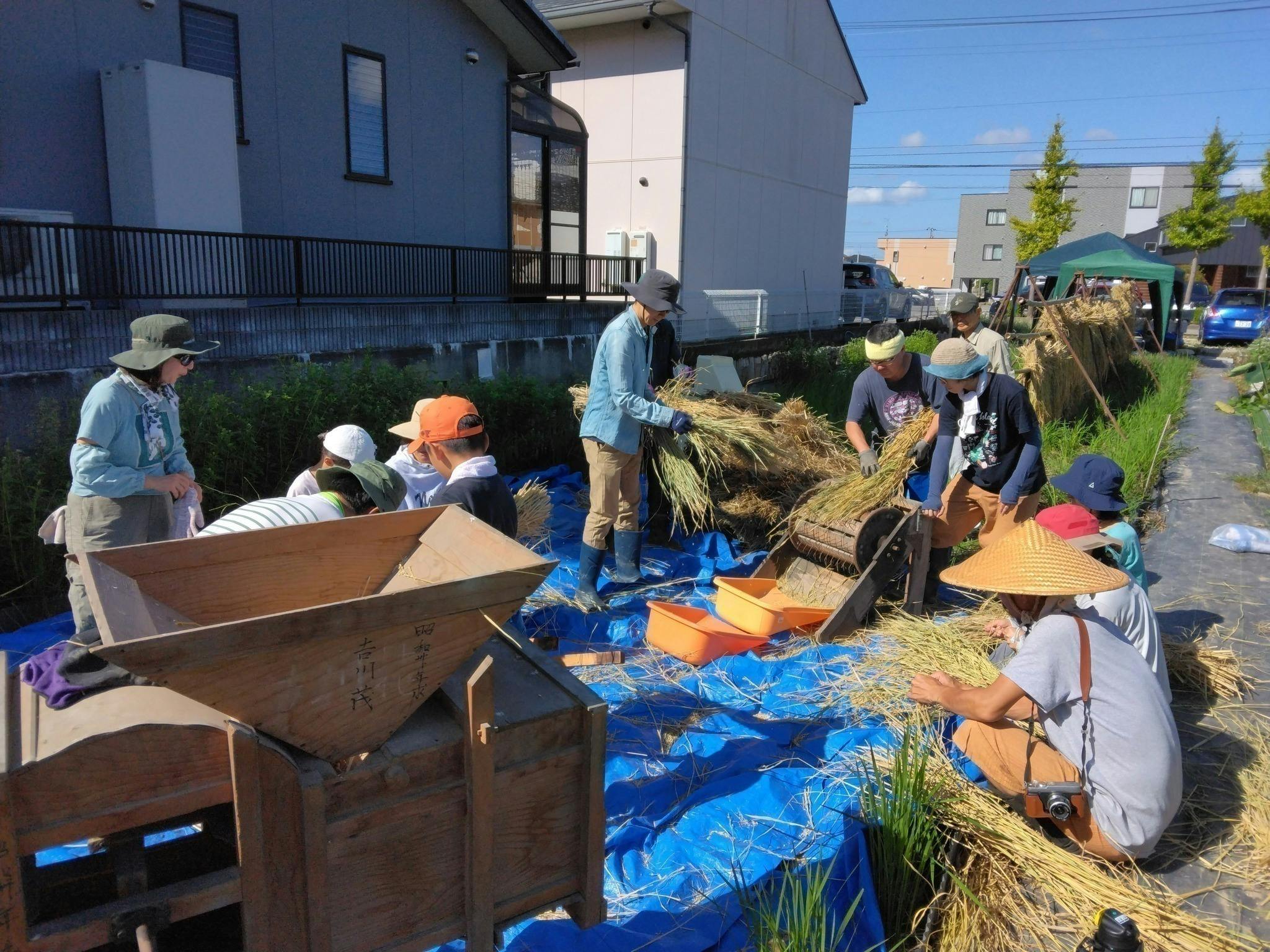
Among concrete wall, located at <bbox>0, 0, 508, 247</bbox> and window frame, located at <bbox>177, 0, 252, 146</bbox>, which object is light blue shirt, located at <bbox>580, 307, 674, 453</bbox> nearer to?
window frame, located at <bbox>177, 0, 252, 146</bbox>

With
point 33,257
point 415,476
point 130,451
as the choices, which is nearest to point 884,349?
point 415,476

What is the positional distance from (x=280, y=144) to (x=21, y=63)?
2.24 meters

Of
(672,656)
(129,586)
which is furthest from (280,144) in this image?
(129,586)

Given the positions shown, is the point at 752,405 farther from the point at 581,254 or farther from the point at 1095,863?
the point at 581,254

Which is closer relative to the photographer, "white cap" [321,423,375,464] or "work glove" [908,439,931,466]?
"white cap" [321,423,375,464]

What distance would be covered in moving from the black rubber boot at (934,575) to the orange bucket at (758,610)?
763 mm

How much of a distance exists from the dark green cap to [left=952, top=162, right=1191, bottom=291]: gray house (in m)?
42.9

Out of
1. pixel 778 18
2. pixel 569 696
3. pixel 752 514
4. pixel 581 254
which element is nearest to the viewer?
pixel 569 696

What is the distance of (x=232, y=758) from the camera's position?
4.57ft

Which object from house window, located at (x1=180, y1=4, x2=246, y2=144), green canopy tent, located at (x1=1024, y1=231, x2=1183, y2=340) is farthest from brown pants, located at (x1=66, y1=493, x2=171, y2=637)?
green canopy tent, located at (x1=1024, y1=231, x2=1183, y2=340)

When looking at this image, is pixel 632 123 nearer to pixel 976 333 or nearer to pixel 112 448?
pixel 976 333

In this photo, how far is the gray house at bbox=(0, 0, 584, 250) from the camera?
273 inches

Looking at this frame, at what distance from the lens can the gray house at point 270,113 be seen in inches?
273

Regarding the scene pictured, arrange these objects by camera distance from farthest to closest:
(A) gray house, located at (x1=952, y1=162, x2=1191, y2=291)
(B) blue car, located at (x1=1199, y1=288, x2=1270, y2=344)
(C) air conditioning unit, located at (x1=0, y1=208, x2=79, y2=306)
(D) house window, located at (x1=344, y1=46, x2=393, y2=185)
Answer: (A) gray house, located at (x1=952, y1=162, x2=1191, y2=291), (B) blue car, located at (x1=1199, y1=288, x2=1270, y2=344), (D) house window, located at (x1=344, y1=46, x2=393, y2=185), (C) air conditioning unit, located at (x1=0, y1=208, x2=79, y2=306)
